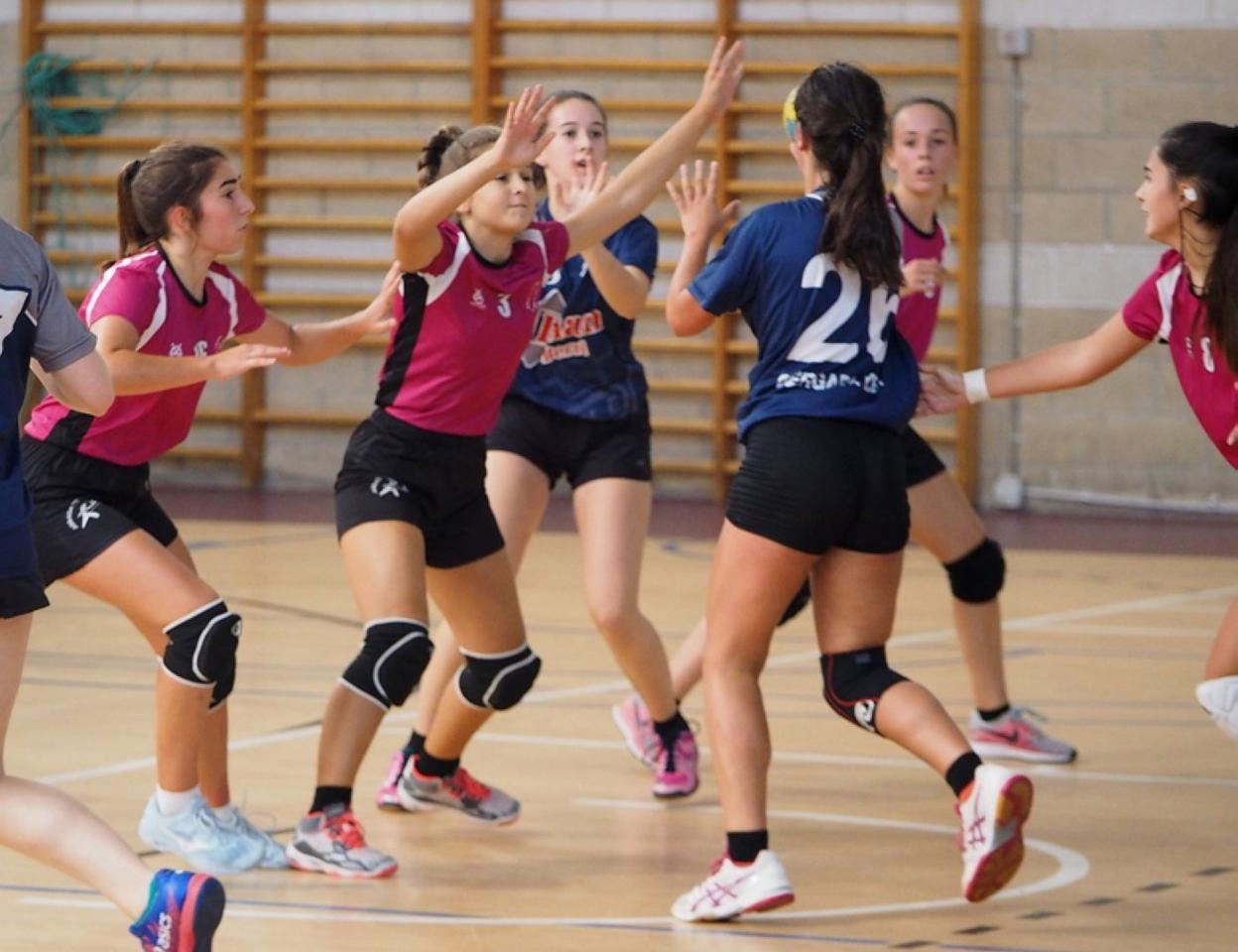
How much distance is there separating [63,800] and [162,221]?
1.37 meters

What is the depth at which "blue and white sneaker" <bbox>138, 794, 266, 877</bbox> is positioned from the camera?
4078mm

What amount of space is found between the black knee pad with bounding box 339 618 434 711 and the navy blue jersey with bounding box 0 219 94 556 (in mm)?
1097

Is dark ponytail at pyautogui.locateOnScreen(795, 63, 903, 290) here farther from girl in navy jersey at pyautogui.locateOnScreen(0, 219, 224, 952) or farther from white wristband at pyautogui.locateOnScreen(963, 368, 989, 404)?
girl in navy jersey at pyautogui.locateOnScreen(0, 219, 224, 952)

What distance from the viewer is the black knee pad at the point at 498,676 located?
4.41 meters

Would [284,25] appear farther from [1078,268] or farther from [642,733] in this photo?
[642,733]

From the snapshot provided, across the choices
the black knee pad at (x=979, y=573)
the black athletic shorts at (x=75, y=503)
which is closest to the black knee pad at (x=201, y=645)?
the black athletic shorts at (x=75, y=503)

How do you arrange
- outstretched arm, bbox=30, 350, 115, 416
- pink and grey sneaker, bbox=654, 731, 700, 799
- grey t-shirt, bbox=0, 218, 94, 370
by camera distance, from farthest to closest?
pink and grey sneaker, bbox=654, 731, 700, 799
outstretched arm, bbox=30, 350, 115, 416
grey t-shirt, bbox=0, 218, 94, 370

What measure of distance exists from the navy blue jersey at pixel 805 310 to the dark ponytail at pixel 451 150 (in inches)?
27.4

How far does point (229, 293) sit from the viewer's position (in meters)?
4.26

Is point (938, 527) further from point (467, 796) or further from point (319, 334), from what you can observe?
point (319, 334)

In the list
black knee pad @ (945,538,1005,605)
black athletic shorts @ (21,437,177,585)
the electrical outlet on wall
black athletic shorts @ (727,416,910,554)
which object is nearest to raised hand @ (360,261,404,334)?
black athletic shorts @ (21,437,177,585)

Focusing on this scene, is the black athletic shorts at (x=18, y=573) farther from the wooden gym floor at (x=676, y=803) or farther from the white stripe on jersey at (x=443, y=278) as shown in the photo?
the white stripe on jersey at (x=443, y=278)

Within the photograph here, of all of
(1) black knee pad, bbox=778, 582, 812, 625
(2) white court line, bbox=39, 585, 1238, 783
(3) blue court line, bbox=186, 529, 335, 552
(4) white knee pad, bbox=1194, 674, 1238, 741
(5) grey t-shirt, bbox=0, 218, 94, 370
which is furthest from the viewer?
(3) blue court line, bbox=186, 529, 335, 552

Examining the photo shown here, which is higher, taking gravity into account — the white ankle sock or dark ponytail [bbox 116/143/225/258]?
dark ponytail [bbox 116/143/225/258]
